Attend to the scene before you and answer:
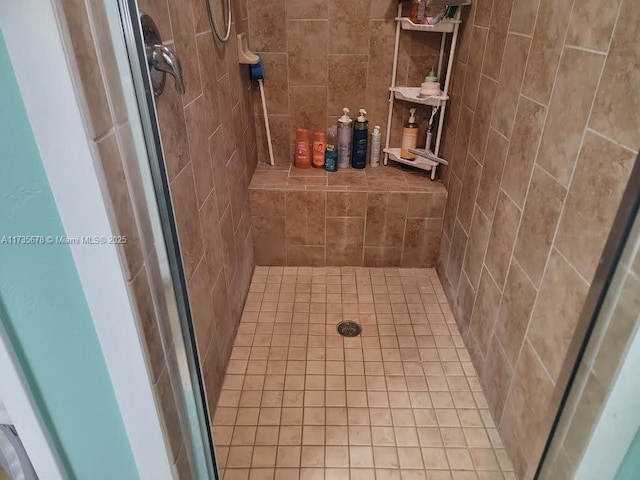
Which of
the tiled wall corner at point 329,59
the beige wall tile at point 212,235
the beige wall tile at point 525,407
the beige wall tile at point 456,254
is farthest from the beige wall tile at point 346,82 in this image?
the beige wall tile at point 525,407

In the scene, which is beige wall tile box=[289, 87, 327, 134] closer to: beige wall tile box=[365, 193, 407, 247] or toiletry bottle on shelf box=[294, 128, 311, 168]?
toiletry bottle on shelf box=[294, 128, 311, 168]

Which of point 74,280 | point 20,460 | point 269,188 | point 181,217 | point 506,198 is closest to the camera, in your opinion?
point 74,280

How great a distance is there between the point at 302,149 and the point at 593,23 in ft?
4.95

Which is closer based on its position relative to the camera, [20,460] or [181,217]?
[20,460]

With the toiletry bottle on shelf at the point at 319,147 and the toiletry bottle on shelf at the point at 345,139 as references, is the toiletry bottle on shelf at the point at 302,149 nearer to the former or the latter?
the toiletry bottle on shelf at the point at 319,147

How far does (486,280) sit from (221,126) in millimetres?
1125

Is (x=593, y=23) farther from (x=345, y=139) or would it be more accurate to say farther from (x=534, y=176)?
(x=345, y=139)

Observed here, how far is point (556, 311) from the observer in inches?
43.9

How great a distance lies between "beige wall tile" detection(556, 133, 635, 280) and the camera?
2.95 feet

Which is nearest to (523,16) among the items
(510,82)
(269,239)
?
(510,82)

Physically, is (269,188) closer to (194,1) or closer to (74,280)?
(194,1)

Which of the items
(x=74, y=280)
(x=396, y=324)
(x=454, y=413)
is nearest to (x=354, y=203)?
(x=396, y=324)

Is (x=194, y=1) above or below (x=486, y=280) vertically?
above

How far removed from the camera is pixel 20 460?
0.86m
